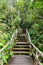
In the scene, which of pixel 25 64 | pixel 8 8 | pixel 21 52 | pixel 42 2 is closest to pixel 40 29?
pixel 42 2

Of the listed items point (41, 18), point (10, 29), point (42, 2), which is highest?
point (42, 2)

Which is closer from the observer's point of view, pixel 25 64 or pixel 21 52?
pixel 25 64

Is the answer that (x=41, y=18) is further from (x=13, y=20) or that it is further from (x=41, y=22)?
(x=13, y=20)

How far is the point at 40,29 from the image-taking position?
49.0ft

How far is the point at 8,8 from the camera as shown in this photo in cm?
1864

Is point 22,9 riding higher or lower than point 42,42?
higher

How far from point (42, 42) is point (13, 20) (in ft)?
21.4

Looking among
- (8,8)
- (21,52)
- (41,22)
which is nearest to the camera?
(21,52)

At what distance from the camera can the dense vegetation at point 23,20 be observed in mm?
13165

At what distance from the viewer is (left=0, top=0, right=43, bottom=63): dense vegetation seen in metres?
13.2

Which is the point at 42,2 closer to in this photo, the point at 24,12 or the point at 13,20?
the point at 13,20

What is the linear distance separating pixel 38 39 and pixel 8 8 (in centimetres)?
683

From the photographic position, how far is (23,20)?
74.4 feet

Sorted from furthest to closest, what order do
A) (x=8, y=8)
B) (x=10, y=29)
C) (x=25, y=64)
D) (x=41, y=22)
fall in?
(x=8, y=8) → (x=10, y=29) → (x=41, y=22) → (x=25, y=64)
